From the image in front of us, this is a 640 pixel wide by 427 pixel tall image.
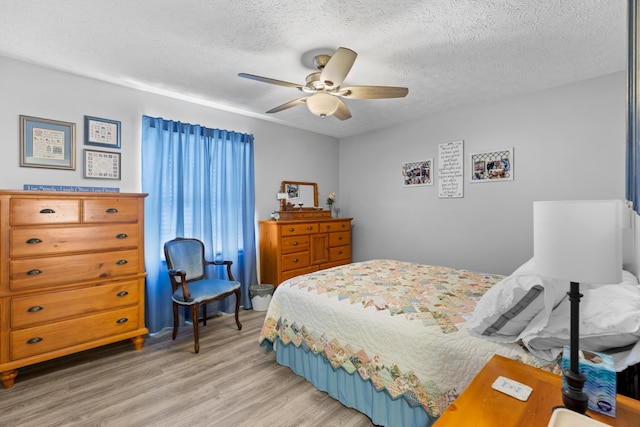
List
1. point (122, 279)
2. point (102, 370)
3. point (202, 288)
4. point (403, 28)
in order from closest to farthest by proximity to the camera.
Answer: point (403, 28) → point (102, 370) → point (122, 279) → point (202, 288)

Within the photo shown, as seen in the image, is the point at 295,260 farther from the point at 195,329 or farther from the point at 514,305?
the point at 514,305

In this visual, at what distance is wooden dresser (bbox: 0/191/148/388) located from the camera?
2146 mm

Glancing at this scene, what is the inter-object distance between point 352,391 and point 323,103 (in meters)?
2.07

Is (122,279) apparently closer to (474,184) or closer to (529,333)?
(529,333)

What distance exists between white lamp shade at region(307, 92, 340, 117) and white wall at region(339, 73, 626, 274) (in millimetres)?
2226

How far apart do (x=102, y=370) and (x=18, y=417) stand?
56cm

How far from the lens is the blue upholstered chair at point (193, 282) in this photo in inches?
108

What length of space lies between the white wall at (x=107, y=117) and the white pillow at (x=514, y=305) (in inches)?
127

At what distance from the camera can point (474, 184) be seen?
3.71 m

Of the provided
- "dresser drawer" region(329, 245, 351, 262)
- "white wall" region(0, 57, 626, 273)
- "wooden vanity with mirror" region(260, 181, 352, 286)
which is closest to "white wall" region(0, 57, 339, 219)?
"white wall" region(0, 57, 626, 273)

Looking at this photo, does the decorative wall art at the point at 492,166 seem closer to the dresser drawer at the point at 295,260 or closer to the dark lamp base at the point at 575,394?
the dresser drawer at the point at 295,260

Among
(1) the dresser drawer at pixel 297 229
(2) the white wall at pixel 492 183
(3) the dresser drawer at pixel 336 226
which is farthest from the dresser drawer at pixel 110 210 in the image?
(2) the white wall at pixel 492 183

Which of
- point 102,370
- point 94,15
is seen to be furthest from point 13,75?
point 102,370

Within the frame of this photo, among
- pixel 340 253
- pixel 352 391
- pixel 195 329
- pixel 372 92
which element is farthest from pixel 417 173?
pixel 195 329
